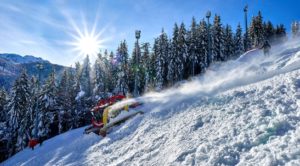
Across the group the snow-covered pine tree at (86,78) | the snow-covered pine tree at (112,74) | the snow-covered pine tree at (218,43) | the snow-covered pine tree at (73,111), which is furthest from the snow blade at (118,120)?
the snow-covered pine tree at (112,74)

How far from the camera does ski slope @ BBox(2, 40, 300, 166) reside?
27.2 feet

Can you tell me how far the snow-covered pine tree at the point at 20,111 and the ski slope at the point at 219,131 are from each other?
A: 3356 centimetres

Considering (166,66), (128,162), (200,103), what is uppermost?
(166,66)

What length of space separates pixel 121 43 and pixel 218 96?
69457 millimetres

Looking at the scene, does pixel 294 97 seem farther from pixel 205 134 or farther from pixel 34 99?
pixel 34 99

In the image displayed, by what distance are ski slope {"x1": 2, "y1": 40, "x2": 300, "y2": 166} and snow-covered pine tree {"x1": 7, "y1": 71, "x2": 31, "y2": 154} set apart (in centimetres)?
3356

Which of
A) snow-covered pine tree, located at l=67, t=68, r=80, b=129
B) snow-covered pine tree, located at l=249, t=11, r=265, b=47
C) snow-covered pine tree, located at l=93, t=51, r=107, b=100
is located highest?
snow-covered pine tree, located at l=249, t=11, r=265, b=47

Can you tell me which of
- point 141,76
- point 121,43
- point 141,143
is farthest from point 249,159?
point 121,43

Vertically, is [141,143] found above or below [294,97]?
below

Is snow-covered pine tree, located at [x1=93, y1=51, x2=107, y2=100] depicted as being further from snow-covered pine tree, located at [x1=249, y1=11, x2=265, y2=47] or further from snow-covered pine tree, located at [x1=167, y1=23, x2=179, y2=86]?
snow-covered pine tree, located at [x1=249, y1=11, x2=265, y2=47]

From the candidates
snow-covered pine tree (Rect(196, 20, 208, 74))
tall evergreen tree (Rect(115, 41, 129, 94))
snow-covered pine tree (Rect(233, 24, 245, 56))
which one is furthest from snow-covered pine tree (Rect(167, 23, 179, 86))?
snow-covered pine tree (Rect(233, 24, 245, 56))

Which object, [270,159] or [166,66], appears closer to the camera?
[270,159]

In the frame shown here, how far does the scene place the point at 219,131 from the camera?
404 inches

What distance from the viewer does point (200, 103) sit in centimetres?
1471
